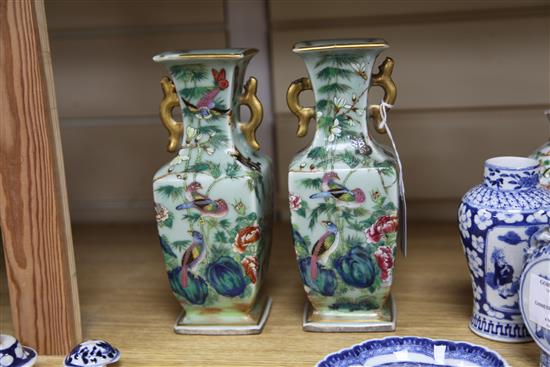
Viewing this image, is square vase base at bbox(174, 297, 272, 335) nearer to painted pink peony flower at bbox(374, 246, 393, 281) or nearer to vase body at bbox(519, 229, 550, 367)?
painted pink peony flower at bbox(374, 246, 393, 281)

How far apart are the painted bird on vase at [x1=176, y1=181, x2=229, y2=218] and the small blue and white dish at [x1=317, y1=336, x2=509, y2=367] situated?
23 cm

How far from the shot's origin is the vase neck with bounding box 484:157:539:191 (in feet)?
2.73

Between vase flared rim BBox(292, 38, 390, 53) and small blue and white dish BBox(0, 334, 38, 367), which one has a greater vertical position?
vase flared rim BBox(292, 38, 390, 53)

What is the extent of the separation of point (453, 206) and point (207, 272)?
2.21ft

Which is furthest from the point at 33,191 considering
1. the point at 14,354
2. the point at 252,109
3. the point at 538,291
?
the point at 538,291

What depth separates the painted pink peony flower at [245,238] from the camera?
35.3 inches

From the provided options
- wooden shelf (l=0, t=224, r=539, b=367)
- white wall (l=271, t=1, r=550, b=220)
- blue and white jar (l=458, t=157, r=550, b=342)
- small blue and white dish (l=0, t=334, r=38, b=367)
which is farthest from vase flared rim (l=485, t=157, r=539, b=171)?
small blue and white dish (l=0, t=334, r=38, b=367)

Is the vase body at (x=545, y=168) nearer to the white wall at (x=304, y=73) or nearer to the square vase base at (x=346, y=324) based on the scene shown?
the square vase base at (x=346, y=324)

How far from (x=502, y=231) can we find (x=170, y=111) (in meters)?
0.46

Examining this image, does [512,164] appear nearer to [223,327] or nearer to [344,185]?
[344,185]

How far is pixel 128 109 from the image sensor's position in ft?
4.66

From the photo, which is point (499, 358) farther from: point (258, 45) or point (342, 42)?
point (258, 45)

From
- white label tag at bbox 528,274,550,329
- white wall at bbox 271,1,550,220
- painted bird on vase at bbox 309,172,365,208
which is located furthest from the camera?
white wall at bbox 271,1,550,220

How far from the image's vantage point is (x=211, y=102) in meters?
0.89
